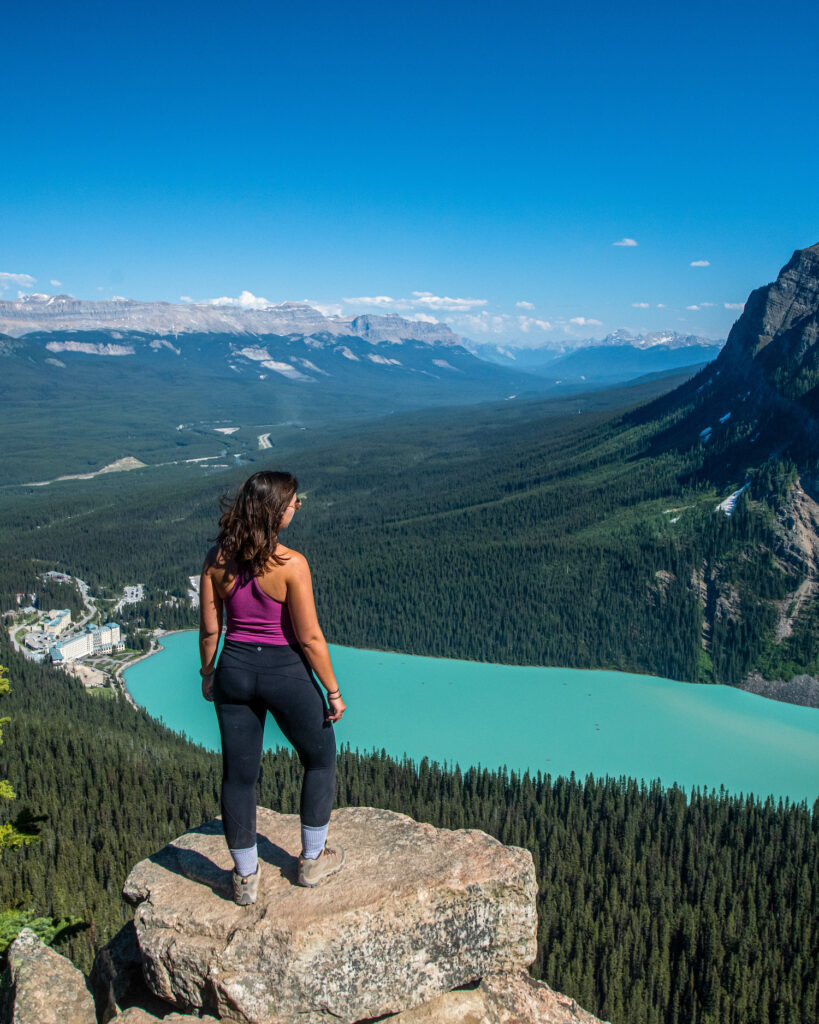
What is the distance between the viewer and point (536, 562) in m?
106

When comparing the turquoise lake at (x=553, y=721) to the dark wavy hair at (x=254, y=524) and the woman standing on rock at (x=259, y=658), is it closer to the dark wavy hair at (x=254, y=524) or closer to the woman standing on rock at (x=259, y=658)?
the woman standing on rock at (x=259, y=658)

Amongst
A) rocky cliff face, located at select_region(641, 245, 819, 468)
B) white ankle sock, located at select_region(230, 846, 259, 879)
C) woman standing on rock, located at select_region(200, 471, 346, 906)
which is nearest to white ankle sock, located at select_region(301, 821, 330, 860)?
woman standing on rock, located at select_region(200, 471, 346, 906)

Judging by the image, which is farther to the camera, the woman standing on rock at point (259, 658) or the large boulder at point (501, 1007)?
the large boulder at point (501, 1007)

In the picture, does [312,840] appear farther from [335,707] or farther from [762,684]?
[762,684]

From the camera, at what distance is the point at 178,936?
7.98 m

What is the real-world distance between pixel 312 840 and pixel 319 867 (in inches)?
13.6

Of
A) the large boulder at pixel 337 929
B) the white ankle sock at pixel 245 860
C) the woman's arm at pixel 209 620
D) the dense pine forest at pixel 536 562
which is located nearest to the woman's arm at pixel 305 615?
the woman's arm at pixel 209 620

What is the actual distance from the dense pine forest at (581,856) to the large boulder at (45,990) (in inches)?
761

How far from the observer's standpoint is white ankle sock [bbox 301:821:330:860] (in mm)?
8508

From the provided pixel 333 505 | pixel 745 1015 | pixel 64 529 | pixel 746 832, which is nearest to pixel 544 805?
pixel 746 832

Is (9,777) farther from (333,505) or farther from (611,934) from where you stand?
(333,505)

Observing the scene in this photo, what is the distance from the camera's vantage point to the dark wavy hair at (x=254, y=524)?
7781 millimetres

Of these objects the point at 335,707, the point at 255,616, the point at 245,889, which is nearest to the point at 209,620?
the point at 255,616

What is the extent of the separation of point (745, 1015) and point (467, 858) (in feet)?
102
